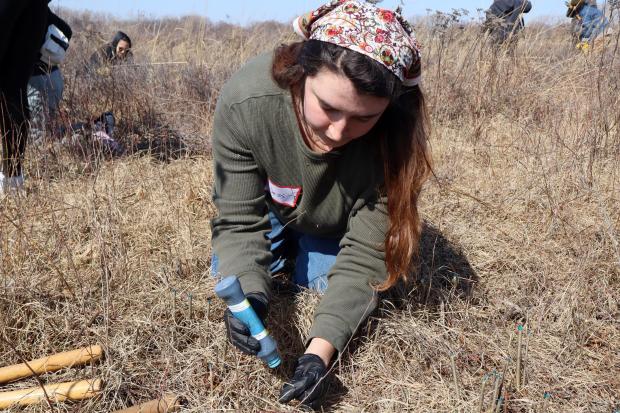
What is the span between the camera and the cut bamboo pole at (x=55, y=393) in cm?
155

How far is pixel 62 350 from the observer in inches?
68.9

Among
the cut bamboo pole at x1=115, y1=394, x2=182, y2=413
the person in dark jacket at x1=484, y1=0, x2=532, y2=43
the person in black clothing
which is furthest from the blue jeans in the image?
the person in dark jacket at x1=484, y1=0, x2=532, y2=43

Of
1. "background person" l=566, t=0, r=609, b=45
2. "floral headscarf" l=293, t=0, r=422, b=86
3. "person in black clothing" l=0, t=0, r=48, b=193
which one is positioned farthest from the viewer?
"background person" l=566, t=0, r=609, b=45

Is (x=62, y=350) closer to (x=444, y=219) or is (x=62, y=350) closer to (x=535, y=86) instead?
(x=444, y=219)

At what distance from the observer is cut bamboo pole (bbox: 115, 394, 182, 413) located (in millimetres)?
1550

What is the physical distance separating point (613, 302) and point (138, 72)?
3800mm

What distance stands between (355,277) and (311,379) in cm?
41

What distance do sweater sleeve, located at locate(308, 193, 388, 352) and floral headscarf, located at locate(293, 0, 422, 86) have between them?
54 cm

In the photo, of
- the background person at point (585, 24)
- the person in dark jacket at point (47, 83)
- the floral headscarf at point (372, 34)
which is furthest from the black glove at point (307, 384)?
the background person at point (585, 24)

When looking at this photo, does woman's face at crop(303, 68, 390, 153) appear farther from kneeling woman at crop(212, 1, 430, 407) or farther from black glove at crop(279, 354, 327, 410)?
black glove at crop(279, 354, 327, 410)

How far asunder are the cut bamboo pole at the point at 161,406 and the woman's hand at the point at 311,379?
0.31 metres

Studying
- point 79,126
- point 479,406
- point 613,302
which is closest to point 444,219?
point 613,302

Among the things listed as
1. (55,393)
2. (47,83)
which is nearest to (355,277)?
(55,393)

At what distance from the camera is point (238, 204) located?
191cm
